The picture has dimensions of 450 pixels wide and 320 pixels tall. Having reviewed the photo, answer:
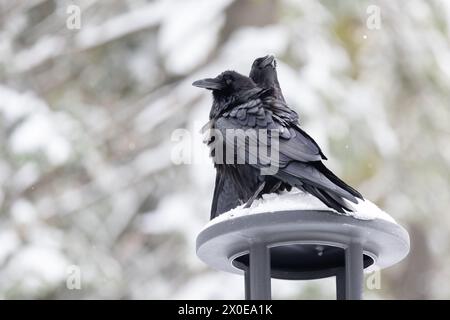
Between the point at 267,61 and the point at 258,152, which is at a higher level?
the point at 267,61

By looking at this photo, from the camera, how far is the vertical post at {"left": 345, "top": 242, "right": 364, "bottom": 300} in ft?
13.1

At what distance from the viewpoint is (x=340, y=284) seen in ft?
14.1

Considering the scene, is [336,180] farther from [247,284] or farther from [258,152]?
[247,284]

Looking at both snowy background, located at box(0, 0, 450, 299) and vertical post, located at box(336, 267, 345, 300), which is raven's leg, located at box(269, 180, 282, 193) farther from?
snowy background, located at box(0, 0, 450, 299)

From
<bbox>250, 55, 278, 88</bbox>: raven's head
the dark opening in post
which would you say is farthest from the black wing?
<bbox>250, 55, 278, 88</bbox>: raven's head

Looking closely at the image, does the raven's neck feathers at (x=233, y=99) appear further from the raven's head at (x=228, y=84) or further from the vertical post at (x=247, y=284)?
the vertical post at (x=247, y=284)

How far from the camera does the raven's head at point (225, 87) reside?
493cm

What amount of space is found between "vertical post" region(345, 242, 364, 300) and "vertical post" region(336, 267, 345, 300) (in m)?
0.15

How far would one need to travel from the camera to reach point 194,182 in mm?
9922

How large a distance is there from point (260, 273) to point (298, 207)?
0.97ft

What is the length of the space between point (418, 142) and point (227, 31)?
2.34 metres

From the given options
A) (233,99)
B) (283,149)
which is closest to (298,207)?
(283,149)
